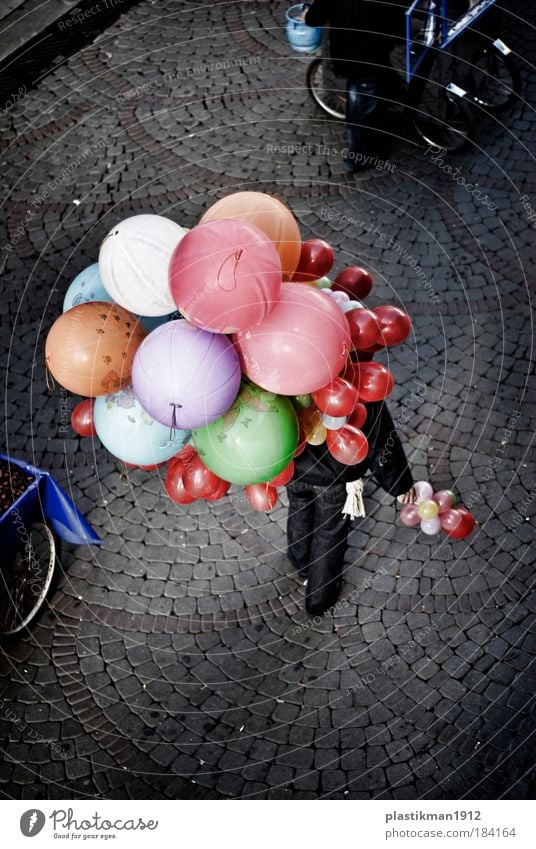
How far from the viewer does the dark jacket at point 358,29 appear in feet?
23.1

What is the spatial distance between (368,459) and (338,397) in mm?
726

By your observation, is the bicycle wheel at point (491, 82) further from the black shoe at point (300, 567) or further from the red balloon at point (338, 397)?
the red balloon at point (338, 397)

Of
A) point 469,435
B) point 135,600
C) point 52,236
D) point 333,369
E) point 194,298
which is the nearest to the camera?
point 194,298

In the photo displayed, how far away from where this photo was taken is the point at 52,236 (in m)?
7.36

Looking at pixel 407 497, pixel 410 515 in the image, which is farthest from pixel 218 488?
pixel 410 515

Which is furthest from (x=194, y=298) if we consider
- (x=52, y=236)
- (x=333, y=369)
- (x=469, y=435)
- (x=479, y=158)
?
(x=479, y=158)

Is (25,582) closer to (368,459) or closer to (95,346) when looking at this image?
(95,346)

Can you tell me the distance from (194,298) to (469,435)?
10.2ft

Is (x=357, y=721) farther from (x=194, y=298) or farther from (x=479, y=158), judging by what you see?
(x=479, y=158)

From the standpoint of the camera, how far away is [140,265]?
11.2 feet

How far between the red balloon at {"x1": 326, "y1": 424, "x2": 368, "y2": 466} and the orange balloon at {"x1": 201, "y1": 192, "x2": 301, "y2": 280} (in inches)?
32.0

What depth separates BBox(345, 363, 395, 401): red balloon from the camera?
12.1 feet

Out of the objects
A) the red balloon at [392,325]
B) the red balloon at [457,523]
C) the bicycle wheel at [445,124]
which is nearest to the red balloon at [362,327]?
the red balloon at [392,325]

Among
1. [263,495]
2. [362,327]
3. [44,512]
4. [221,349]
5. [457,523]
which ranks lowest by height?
[457,523]
